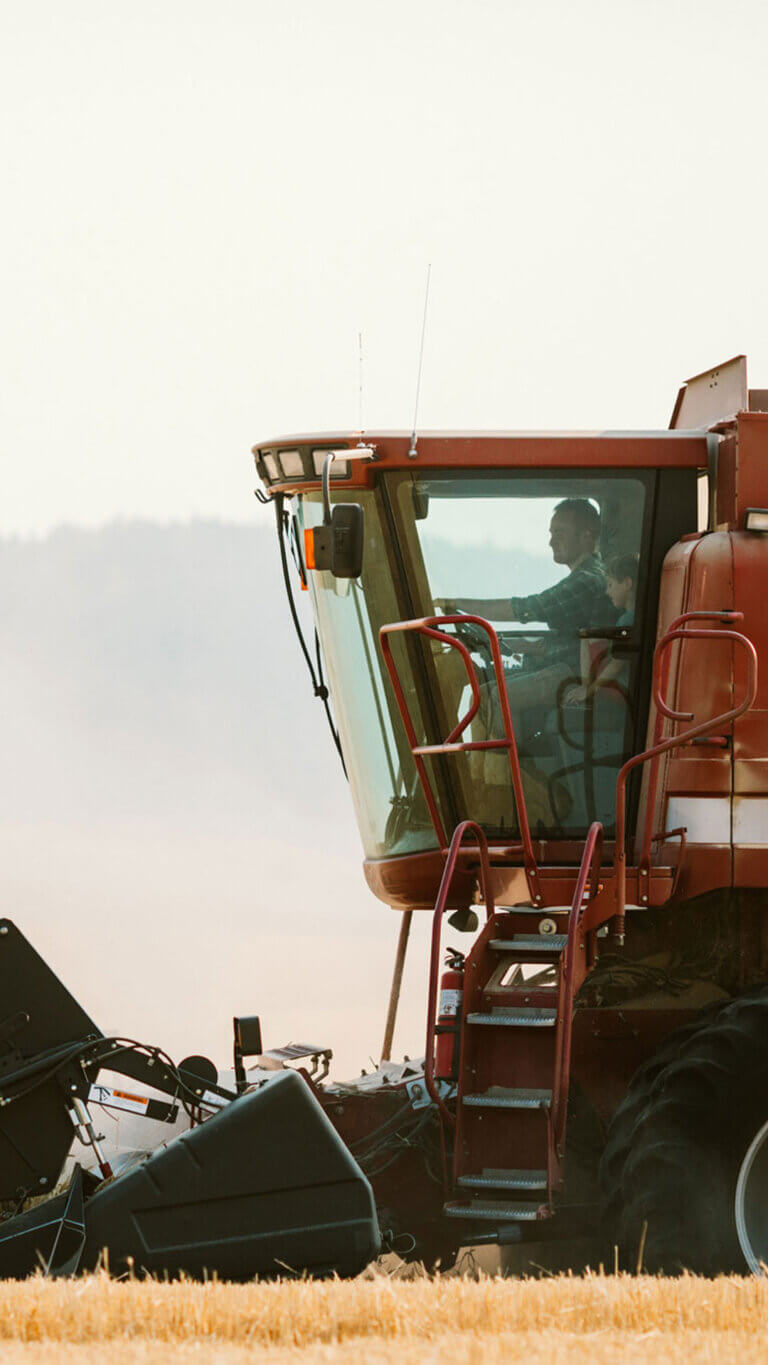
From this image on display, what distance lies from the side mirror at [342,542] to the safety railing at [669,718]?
3.69ft

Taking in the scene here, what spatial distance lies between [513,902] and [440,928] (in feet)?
2.25

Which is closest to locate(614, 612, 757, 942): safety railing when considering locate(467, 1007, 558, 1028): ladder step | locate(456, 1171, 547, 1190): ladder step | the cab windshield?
the cab windshield

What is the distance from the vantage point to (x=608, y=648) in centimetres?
719

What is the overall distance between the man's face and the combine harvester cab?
1cm

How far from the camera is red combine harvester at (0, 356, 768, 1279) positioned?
5934 millimetres

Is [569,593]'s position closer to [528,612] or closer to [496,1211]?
[528,612]

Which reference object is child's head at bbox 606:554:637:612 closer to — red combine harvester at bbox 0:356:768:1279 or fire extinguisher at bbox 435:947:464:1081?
red combine harvester at bbox 0:356:768:1279

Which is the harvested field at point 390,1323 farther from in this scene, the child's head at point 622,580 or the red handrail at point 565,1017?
the child's head at point 622,580

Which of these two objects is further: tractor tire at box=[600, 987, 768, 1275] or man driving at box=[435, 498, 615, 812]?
man driving at box=[435, 498, 615, 812]

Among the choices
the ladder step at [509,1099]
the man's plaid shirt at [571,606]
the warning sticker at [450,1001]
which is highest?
the man's plaid shirt at [571,606]

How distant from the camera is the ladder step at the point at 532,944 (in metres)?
6.74

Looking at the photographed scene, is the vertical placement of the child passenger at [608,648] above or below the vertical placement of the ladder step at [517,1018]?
above

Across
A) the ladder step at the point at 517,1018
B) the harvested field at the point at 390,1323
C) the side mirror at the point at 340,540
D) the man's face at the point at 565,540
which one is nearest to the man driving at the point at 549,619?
the man's face at the point at 565,540

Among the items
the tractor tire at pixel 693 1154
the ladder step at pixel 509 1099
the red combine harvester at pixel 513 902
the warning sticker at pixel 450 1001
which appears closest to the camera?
the red combine harvester at pixel 513 902
